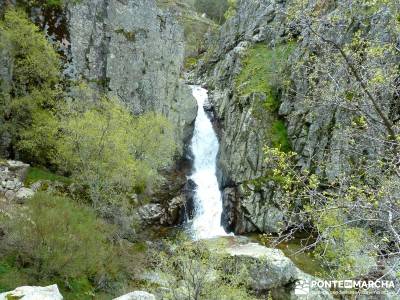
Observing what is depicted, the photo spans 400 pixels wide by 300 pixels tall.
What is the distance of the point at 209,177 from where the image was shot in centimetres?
3984

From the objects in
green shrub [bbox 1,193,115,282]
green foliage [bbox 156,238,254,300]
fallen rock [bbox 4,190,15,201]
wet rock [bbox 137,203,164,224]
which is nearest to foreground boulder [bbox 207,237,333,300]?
green foliage [bbox 156,238,254,300]

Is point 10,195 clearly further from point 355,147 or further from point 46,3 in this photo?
point 355,147

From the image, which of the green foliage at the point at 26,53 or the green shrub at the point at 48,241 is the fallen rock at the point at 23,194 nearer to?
the green shrub at the point at 48,241

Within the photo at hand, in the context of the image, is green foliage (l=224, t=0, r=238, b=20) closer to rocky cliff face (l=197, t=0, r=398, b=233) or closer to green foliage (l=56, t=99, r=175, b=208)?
rocky cliff face (l=197, t=0, r=398, b=233)

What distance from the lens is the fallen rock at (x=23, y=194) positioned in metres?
22.4

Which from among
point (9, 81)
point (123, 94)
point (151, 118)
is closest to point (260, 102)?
point (151, 118)

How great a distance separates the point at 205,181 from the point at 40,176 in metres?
17.1

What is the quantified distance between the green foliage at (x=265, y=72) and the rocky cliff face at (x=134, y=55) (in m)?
7.34

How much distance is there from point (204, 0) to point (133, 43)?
62636 millimetres

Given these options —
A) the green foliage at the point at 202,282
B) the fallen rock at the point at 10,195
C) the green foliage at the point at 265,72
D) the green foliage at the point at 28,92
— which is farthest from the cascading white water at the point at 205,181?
the fallen rock at the point at 10,195

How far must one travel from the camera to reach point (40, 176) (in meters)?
27.9

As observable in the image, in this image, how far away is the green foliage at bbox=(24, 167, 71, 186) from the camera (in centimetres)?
2712

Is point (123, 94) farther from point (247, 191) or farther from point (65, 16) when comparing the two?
point (247, 191)

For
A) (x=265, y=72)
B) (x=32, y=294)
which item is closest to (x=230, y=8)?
(x=32, y=294)
